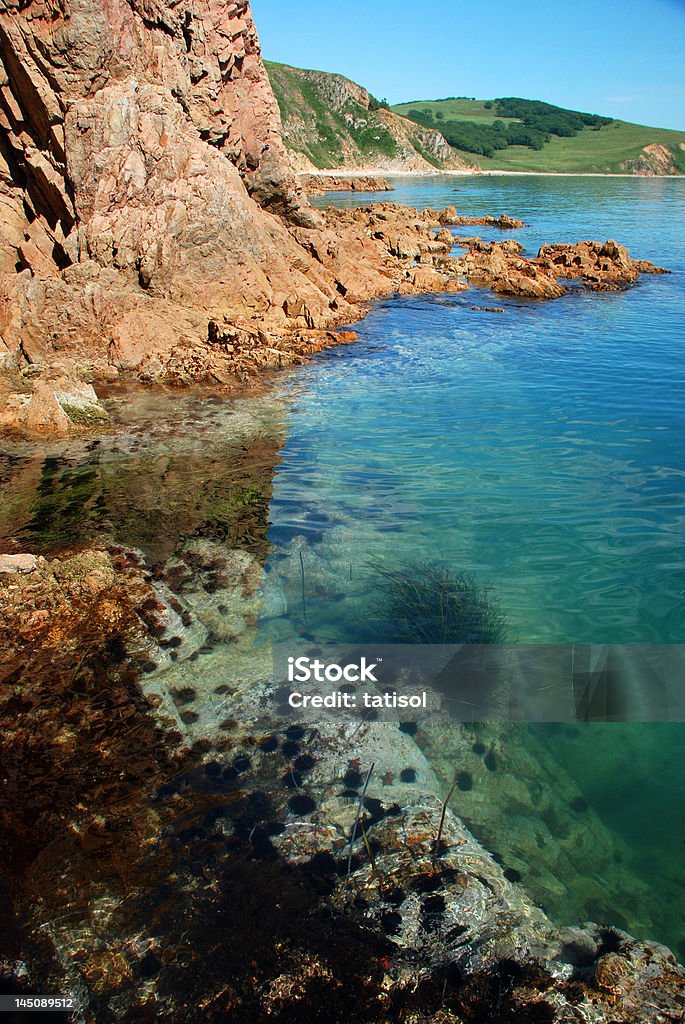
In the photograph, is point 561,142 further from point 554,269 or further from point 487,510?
point 487,510

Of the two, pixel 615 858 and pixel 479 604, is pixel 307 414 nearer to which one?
pixel 479 604

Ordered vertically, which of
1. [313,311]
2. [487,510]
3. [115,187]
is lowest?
[487,510]

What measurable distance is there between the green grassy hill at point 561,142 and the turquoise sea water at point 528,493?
12592 cm

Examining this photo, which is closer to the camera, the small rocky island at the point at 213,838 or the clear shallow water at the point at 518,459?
the small rocky island at the point at 213,838

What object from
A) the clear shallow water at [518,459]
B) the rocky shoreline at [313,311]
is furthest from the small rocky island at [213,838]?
the clear shallow water at [518,459]

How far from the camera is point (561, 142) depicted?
152 metres

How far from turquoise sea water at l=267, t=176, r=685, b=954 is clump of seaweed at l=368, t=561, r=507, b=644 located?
0.64 ft

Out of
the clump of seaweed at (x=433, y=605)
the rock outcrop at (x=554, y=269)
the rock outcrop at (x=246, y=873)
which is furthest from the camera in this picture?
the rock outcrop at (x=554, y=269)

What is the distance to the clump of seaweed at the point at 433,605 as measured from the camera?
621cm

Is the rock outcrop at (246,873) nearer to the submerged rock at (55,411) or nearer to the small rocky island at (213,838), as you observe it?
the small rocky island at (213,838)

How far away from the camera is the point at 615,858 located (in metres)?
4.34

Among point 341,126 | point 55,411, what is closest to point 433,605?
point 55,411

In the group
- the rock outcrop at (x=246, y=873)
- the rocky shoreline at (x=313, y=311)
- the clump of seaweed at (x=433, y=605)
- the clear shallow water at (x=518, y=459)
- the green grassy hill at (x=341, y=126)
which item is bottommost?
the rock outcrop at (x=246, y=873)

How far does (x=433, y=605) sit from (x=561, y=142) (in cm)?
17645
